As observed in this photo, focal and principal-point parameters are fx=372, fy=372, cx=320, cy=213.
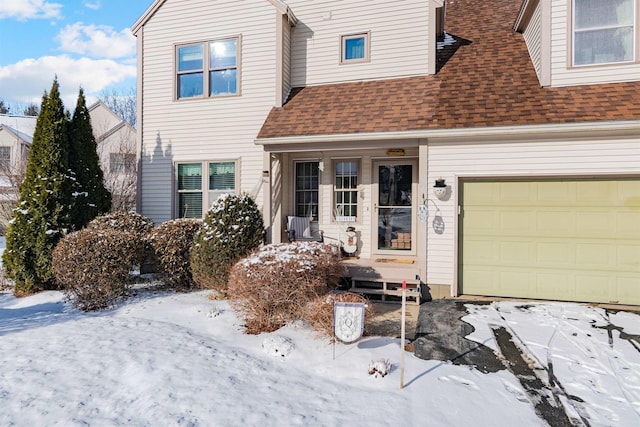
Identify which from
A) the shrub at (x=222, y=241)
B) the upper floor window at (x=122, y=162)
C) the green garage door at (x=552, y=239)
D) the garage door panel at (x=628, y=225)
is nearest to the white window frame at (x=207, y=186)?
the shrub at (x=222, y=241)

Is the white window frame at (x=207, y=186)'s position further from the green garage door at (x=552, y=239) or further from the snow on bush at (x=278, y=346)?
the green garage door at (x=552, y=239)

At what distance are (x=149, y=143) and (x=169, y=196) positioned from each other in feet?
4.89

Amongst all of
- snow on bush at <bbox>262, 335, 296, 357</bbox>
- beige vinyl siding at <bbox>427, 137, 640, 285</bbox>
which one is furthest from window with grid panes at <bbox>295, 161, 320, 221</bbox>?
snow on bush at <bbox>262, 335, 296, 357</bbox>

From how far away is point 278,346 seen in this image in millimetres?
4457

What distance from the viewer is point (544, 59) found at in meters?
7.10

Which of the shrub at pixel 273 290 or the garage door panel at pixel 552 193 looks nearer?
the shrub at pixel 273 290

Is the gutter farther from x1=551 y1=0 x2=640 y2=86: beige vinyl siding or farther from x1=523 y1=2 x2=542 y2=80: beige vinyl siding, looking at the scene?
x1=523 y1=2 x2=542 y2=80: beige vinyl siding

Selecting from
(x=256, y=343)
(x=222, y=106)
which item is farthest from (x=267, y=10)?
(x=256, y=343)

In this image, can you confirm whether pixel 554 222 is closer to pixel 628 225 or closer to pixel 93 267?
pixel 628 225

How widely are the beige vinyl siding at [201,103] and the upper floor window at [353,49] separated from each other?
161 cm

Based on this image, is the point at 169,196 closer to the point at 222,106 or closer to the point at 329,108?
the point at 222,106

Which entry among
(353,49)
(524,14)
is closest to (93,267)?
(353,49)

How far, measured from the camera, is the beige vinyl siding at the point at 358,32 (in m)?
8.12

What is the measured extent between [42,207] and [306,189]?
215 inches
